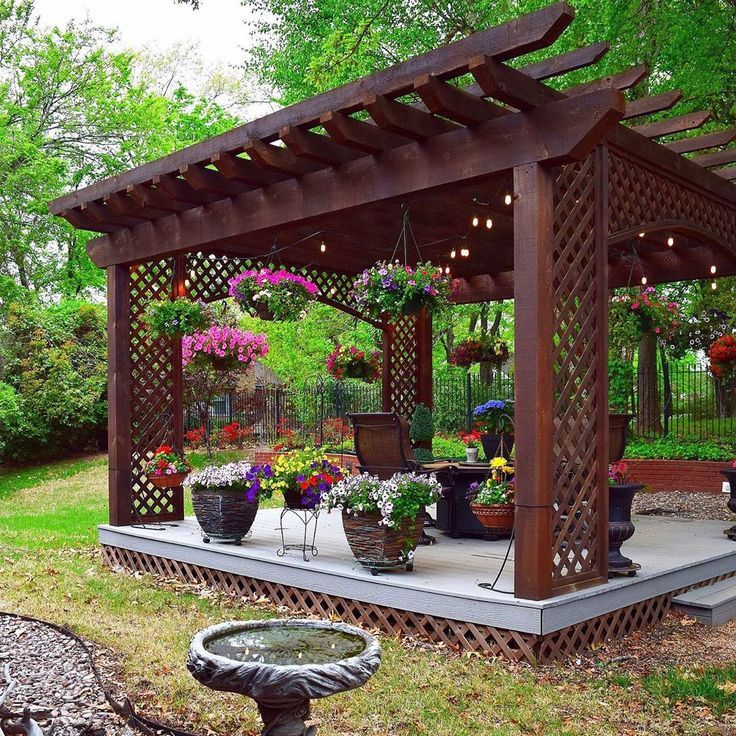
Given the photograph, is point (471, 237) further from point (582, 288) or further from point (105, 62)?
point (105, 62)

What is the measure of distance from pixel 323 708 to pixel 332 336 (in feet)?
56.4

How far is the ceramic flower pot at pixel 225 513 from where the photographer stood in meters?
6.62

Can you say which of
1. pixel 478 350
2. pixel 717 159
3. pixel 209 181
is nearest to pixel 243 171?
pixel 209 181

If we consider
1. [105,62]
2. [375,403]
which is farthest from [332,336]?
[105,62]

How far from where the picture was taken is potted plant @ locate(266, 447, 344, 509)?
242 inches

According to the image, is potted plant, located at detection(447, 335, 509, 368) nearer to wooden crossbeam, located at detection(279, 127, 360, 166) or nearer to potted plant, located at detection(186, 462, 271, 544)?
potted plant, located at detection(186, 462, 271, 544)

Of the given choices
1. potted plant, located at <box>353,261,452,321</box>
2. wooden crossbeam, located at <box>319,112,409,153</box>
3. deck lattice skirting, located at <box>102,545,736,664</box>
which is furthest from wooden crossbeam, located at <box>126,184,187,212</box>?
deck lattice skirting, located at <box>102,545,736,664</box>

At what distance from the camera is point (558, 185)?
16.0 ft

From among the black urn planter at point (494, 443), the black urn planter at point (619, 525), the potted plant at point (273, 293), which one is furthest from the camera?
the black urn planter at point (494, 443)

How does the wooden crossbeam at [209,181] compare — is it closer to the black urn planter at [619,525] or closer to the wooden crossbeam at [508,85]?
the wooden crossbeam at [508,85]

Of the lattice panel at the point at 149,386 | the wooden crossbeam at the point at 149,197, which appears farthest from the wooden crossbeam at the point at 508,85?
the lattice panel at the point at 149,386

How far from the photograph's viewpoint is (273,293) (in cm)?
707

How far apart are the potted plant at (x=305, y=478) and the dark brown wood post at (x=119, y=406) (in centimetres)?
210

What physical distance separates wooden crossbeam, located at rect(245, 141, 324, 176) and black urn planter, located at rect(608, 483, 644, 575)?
9.95 ft
